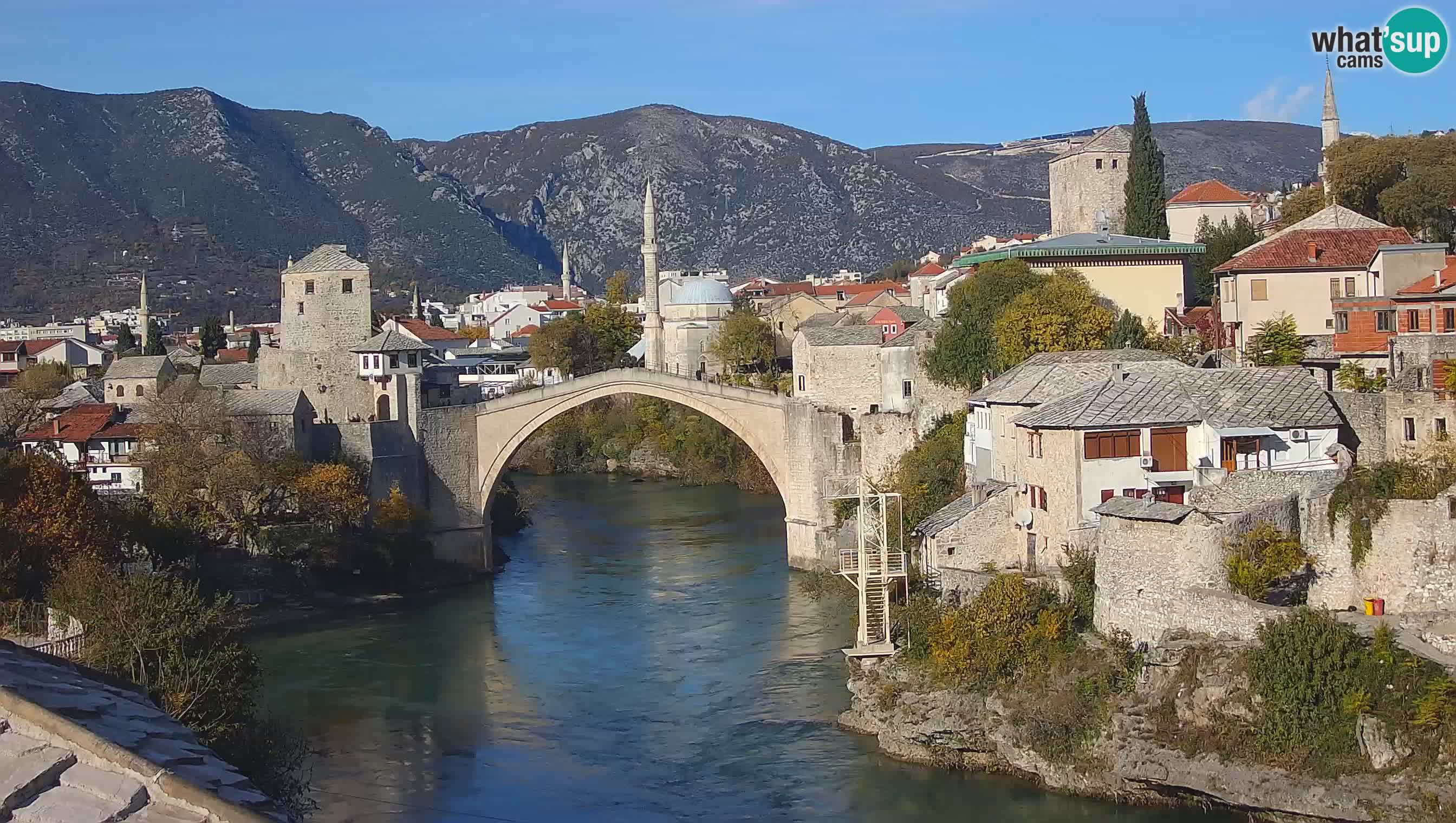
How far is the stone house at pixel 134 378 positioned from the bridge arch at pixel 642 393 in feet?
31.6

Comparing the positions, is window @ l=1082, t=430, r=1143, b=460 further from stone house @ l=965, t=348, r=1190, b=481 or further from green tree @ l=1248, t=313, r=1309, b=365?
green tree @ l=1248, t=313, r=1309, b=365

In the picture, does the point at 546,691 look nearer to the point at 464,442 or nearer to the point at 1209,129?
the point at 464,442

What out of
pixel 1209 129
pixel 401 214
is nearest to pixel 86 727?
pixel 401 214

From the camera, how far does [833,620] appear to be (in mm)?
27875

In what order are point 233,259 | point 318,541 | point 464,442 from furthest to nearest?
point 233,259 → point 464,442 → point 318,541

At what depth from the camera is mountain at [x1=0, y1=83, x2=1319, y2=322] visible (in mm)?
98438

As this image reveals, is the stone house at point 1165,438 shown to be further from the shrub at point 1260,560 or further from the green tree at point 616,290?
the green tree at point 616,290

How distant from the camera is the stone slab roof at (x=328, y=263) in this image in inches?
1515

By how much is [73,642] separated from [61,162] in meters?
91.7

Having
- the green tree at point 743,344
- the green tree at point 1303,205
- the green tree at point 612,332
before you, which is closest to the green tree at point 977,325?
the green tree at point 1303,205

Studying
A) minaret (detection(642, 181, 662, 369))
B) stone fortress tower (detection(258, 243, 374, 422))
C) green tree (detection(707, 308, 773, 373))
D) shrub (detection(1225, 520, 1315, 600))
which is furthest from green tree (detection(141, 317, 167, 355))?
shrub (detection(1225, 520, 1315, 600))

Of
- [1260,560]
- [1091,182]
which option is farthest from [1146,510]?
[1091,182]

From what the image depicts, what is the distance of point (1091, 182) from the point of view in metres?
43.2

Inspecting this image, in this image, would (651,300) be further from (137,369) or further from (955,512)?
(955,512)
